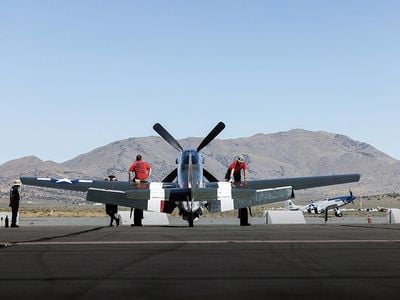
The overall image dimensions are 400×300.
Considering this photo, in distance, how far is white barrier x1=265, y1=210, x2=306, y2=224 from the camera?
34.4 m

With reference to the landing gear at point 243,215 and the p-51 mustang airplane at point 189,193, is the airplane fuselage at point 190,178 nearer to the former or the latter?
the p-51 mustang airplane at point 189,193

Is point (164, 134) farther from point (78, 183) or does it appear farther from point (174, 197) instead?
point (174, 197)

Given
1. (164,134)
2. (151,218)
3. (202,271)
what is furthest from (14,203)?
(202,271)

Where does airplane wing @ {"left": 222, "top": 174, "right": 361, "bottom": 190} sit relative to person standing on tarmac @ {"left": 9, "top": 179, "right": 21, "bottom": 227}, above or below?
above

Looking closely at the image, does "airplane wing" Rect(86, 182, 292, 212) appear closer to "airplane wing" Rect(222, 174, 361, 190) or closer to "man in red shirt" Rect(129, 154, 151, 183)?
"man in red shirt" Rect(129, 154, 151, 183)

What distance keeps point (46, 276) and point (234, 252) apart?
429cm

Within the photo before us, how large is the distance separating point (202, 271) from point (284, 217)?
26.2 metres

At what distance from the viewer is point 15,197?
2812 centimetres

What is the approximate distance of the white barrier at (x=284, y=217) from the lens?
3441cm

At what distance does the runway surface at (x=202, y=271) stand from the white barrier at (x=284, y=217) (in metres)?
20.3

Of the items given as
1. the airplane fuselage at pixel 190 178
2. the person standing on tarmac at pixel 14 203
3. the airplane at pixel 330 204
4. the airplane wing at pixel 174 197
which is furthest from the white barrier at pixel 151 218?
the airplane at pixel 330 204

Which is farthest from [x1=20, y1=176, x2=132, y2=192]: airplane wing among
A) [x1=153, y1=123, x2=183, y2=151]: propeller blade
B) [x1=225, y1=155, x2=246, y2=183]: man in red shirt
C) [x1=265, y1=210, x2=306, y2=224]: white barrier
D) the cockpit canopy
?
[x1=265, y1=210, x2=306, y2=224]: white barrier

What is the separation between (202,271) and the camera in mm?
Result: 9133

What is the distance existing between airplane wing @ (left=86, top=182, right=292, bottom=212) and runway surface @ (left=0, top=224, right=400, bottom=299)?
10.6m
